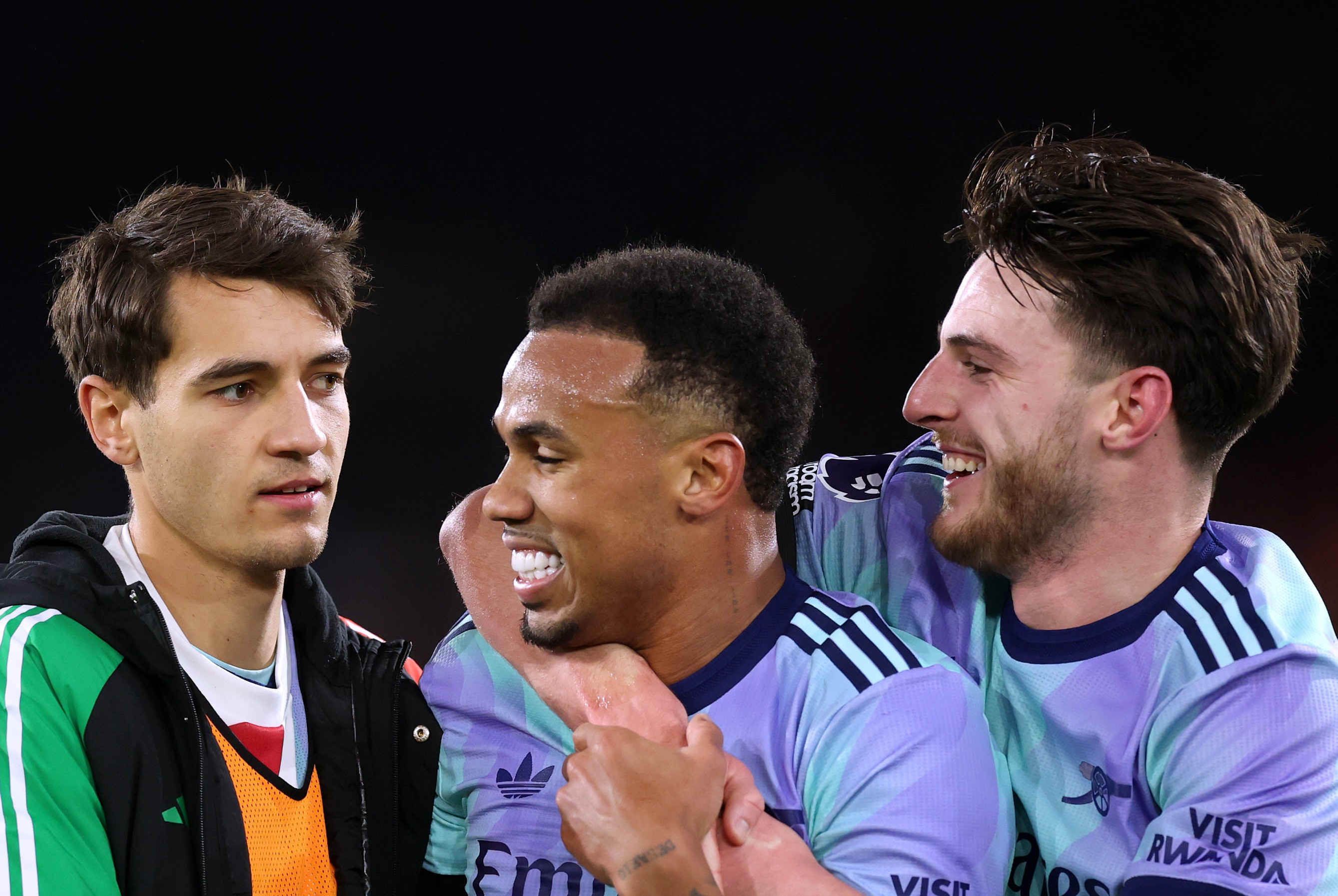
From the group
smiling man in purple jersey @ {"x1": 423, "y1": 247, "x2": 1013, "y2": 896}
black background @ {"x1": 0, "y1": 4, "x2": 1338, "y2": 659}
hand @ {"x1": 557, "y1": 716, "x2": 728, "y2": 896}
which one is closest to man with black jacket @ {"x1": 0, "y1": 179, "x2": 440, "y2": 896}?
smiling man in purple jersey @ {"x1": 423, "y1": 247, "x2": 1013, "y2": 896}

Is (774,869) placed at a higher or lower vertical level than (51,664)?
lower

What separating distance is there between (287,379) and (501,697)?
626 millimetres

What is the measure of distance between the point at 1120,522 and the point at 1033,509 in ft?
0.44

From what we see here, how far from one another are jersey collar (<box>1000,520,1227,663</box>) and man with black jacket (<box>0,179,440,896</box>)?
3.30 feet

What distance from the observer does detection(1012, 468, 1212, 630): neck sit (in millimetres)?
1785

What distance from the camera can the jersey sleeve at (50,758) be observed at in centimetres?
156

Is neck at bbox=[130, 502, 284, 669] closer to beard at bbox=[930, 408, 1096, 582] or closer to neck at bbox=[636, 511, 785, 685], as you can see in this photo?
neck at bbox=[636, 511, 785, 685]

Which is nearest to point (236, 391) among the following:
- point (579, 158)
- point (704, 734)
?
point (704, 734)

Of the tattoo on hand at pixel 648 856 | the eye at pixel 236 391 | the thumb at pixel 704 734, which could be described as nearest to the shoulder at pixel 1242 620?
the thumb at pixel 704 734

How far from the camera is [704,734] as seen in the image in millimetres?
1565

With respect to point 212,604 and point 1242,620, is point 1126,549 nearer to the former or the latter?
point 1242,620

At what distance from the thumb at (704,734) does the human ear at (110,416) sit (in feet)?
3.44

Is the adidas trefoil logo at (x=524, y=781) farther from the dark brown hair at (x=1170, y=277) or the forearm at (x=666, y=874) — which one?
the dark brown hair at (x=1170, y=277)

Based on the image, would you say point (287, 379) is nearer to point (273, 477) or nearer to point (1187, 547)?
point (273, 477)
